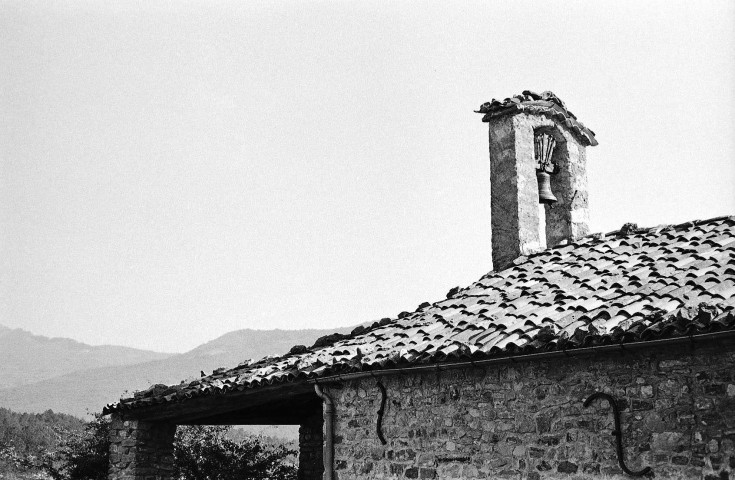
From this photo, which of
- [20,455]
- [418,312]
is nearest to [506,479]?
[418,312]

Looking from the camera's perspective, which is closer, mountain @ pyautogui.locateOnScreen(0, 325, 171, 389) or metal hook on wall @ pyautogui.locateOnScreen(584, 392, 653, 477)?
metal hook on wall @ pyautogui.locateOnScreen(584, 392, 653, 477)

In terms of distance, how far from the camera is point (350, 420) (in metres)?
6.99

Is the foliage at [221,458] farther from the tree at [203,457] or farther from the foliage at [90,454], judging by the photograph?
the foliage at [90,454]

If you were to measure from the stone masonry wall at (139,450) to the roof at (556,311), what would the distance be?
30 centimetres

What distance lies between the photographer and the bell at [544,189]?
924cm

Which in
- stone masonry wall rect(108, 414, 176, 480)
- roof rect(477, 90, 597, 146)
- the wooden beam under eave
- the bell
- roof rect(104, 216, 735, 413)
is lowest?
stone masonry wall rect(108, 414, 176, 480)

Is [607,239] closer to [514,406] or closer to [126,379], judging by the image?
[514,406]

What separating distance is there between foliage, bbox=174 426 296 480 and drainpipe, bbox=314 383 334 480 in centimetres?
745

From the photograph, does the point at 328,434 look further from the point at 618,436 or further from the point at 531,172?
the point at 531,172

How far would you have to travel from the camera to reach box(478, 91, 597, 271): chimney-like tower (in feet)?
29.1

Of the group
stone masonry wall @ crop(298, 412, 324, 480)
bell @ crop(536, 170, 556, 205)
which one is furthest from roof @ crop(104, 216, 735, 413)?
stone masonry wall @ crop(298, 412, 324, 480)

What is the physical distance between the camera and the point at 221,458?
1448 centimetres

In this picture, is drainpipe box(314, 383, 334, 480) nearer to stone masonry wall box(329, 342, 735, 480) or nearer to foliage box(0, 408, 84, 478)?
stone masonry wall box(329, 342, 735, 480)

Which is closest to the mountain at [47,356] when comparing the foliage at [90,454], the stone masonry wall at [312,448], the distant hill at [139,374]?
the distant hill at [139,374]
